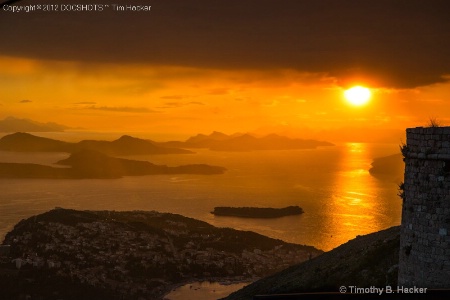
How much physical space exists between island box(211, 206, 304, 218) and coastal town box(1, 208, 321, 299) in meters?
26.6

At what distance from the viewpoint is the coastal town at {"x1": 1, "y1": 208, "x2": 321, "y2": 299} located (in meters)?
69.8

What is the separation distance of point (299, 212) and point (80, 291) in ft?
254

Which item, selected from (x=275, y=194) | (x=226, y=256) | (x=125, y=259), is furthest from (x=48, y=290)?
(x=275, y=194)

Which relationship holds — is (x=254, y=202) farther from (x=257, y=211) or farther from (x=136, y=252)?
(x=136, y=252)

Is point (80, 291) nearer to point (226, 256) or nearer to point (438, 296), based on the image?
point (226, 256)

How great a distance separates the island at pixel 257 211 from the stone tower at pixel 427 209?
12001 centimetres

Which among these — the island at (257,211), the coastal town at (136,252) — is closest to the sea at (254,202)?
the island at (257,211)

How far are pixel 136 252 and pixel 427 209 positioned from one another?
73.5 metres

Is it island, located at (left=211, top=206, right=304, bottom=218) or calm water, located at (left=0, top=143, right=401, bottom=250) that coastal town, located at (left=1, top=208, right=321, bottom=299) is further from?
island, located at (left=211, top=206, right=304, bottom=218)

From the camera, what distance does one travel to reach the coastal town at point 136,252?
69812 mm

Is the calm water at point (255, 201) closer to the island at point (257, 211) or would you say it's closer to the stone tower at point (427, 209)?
the island at point (257, 211)

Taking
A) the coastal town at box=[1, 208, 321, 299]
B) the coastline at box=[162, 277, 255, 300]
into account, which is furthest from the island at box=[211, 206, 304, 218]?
the coastline at box=[162, 277, 255, 300]

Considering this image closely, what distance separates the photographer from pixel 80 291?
209ft

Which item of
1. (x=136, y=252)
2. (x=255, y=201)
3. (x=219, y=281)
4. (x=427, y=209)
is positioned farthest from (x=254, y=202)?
(x=427, y=209)
